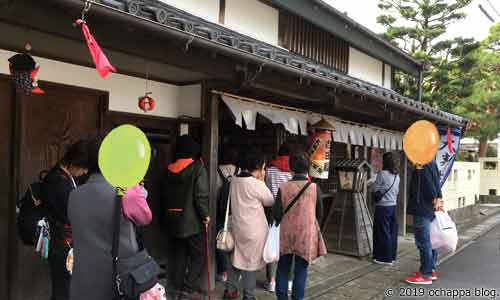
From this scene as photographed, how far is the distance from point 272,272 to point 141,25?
4450 mm

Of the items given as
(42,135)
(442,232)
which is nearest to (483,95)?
(442,232)

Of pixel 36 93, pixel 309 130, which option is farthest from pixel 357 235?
pixel 36 93

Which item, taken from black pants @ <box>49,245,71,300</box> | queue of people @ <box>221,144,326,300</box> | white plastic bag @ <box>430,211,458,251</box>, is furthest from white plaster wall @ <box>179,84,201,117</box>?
white plastic bag @ <box>430,211,458,251</box>

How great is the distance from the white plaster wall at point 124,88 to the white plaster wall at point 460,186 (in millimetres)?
10994

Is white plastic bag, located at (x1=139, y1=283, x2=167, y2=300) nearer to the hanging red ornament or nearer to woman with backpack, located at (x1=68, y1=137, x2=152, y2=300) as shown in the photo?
woman with backpack, located at (x1=68, y1=137, x2=152, y2=300)

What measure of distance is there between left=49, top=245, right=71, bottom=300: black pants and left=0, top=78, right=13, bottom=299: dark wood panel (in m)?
1.06

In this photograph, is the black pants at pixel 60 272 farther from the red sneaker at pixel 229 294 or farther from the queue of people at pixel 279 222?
the red sneaker at pixel 229 294

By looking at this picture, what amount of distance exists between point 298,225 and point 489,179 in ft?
80.8

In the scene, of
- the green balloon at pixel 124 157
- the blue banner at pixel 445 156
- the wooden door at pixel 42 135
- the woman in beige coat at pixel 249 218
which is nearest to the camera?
the green balloon at pixel 124 157

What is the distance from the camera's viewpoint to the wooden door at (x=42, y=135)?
191 inches

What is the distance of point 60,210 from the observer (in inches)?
157

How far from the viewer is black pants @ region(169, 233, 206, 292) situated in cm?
592

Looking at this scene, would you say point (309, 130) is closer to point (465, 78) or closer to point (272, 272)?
point (272, 272)

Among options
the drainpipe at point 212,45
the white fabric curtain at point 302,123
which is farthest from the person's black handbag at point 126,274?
the white fabric curtain at point 302,123
